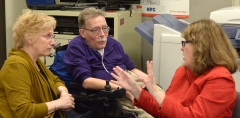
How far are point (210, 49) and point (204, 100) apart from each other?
24 centimetres

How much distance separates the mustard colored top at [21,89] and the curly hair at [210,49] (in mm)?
802

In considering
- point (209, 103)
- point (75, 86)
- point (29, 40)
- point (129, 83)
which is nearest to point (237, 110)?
point (209, 103)

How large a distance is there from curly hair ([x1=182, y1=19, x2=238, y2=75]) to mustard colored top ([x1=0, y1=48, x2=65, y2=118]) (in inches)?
31.6

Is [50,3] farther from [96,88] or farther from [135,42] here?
[96,88]

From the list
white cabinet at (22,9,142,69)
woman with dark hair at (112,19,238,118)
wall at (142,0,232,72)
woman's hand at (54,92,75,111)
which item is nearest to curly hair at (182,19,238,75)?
woman with dark hair at (112,19,238,118)

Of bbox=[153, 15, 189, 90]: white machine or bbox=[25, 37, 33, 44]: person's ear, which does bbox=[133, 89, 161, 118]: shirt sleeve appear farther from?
bbox=[153, 15, 189, 90]: white machine

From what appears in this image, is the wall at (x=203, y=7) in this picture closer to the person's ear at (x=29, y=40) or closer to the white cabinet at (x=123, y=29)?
the white cabinet at (x=123, y=29)

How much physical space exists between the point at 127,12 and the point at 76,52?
1.14 metres

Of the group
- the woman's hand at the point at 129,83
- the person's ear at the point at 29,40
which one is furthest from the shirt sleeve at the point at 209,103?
the person's ear at the point at 29,40

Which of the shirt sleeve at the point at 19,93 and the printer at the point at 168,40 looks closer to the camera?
the shirt sleeve at the point at 19,93

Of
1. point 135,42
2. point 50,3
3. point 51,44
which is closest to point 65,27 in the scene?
point 50,3

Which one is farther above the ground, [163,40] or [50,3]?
[50,3]

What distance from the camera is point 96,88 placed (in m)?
2.17

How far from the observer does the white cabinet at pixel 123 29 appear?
3031 mm
